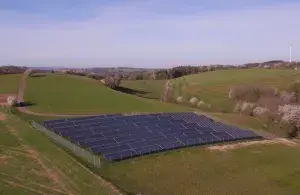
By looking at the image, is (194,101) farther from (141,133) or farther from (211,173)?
(211,173)

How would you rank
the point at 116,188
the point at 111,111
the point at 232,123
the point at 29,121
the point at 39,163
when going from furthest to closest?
the point at 111,111 → the point at 232,123 → the point at 29,121 → the point at 39,163 → the point at 116,188

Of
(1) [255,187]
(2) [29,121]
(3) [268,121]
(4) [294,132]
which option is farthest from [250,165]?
(2) [29,121]

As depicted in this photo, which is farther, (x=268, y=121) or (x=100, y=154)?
(x=268, y=121)

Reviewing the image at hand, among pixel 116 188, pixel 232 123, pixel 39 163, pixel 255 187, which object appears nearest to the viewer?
pixel 116 188

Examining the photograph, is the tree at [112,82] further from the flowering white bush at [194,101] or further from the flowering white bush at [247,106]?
the flowering white bush at [247,106]

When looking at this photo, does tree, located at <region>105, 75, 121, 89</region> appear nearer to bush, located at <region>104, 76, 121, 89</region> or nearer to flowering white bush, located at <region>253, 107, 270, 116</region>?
bush, located at <region>104, 76, 121, 89</region>

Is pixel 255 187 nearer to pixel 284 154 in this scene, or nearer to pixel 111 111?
pixel 284 154

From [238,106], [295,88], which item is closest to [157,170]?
[238,106]
